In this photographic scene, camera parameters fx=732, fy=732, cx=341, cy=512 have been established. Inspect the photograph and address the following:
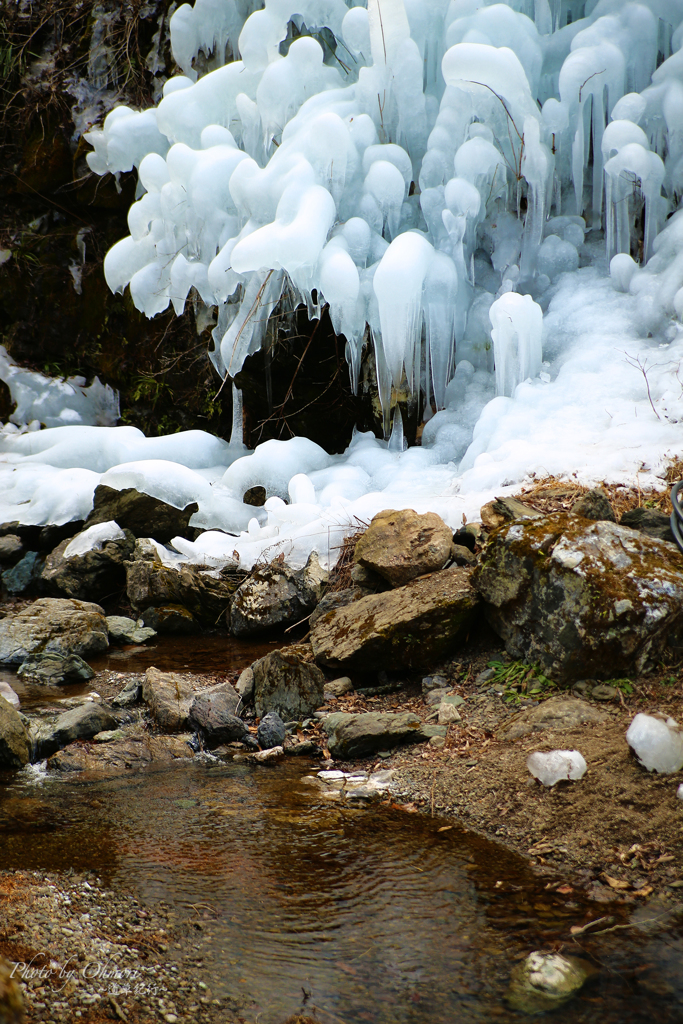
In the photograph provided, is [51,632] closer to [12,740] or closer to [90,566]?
[90,566]

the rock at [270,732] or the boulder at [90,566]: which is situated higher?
the rock at [270,732]

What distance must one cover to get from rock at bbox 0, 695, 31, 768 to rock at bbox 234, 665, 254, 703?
833 millimetres

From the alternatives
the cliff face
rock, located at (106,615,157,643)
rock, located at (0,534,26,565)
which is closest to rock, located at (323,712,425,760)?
rock, located at (106,615,157,643)

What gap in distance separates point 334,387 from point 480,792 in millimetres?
4900

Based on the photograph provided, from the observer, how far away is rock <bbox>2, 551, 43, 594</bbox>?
5.48m

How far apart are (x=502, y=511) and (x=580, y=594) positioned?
101 centimetres

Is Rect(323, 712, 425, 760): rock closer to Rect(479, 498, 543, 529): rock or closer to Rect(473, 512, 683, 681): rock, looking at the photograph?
Rect(473, 512, 683, 681): rock

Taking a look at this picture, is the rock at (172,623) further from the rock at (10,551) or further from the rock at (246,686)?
the rock at (10,551)

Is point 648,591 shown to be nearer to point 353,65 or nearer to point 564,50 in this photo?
point 564,50

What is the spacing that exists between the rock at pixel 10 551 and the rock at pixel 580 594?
4108 millimetres

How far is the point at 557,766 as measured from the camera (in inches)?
80.4

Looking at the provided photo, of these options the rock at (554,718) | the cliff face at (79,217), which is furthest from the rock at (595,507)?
the cliff face at (79,217)

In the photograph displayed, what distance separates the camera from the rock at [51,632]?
396 centimetres

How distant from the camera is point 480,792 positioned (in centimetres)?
212
